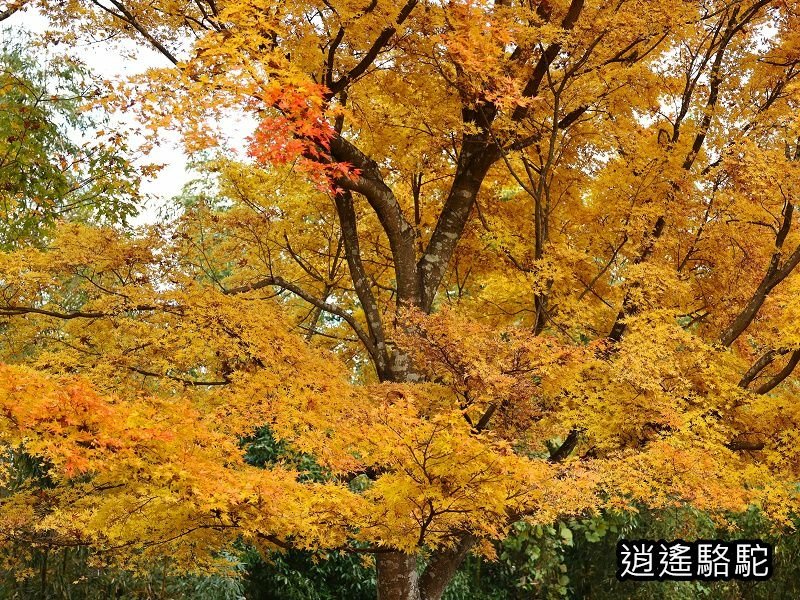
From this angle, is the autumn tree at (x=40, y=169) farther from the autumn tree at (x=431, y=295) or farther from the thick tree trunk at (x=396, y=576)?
the thick tree trunk at (x=396, y=576)

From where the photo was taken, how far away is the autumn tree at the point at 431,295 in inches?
159

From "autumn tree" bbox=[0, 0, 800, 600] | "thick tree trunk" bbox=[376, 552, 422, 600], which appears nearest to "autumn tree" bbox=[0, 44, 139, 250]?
"autumn tree" bbox=[0, 0, 800, 600]

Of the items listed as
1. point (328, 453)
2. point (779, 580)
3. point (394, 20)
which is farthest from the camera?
point (779, 580)

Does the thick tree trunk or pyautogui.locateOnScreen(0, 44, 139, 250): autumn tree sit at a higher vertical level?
pyautogui.locateOnScreen(0, 44, 139, 250): autumn tree

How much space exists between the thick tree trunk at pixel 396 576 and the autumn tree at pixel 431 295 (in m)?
0.03

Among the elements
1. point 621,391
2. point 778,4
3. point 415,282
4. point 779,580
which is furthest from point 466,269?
point 779,580

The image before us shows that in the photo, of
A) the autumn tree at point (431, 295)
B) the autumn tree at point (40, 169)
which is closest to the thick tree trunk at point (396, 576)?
the autumn tree at point (431, 295)

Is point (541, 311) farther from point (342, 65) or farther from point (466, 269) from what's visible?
point (342, 65)

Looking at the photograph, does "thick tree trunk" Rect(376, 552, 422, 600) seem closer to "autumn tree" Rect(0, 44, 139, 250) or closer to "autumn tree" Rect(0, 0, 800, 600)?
"autumn tree" Rect(0, 0, 800, 600)

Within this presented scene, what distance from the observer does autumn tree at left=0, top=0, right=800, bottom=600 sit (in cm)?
403

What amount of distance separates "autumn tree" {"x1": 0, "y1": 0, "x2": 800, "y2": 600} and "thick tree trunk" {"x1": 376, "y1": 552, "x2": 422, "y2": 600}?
0.03 meters

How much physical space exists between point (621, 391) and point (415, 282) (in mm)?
1826

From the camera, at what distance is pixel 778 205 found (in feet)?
20.8

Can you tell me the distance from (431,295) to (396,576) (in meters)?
2.20
